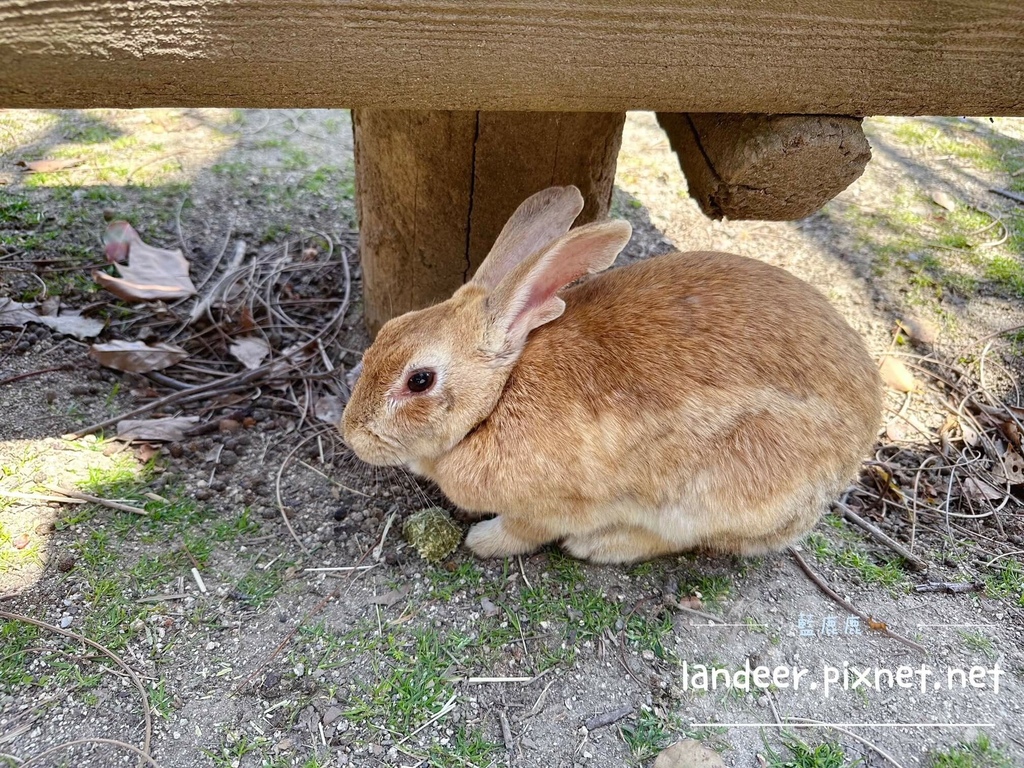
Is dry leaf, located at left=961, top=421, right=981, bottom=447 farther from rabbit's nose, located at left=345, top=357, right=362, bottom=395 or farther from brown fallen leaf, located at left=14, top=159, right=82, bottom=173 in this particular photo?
brown fallen leaf, located at left=14, top=159, right=82, bottom=173

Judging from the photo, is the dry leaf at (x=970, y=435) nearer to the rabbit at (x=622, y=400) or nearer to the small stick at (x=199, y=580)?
the rabbit at (x=622, y=400)

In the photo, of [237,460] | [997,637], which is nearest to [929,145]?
[997,637]

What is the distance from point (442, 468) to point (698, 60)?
5.09ft

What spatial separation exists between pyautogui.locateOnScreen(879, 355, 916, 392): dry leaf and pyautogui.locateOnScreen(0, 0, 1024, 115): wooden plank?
165cm

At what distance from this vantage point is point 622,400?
7.52ft

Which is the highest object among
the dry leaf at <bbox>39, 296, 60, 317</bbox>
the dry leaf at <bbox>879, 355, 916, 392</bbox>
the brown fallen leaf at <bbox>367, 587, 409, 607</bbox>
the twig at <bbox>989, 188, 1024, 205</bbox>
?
the twig at <bbox>989, 188, 1024, 205</bbox>

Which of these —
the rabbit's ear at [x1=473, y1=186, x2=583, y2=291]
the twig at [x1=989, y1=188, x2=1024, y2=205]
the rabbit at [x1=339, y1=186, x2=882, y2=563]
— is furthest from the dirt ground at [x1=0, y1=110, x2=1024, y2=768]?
the twig at [x1=989, y1=188, x2=1024, y2=205]

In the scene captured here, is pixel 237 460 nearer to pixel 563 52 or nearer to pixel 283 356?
pixel 283 356

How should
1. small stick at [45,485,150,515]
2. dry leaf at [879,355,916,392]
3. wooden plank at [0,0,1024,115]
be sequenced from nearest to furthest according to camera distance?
1. wooden plank at [0,0,1024,115]
2. small stick at [45,485,150,515]
3. dry leaf at [879,355,916,392]

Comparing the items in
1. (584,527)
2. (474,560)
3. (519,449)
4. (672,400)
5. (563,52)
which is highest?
(563,52)

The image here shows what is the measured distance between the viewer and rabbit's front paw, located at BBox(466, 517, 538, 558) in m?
2.56

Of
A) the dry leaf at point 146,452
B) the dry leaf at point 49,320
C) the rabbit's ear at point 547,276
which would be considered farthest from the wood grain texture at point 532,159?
the dry leaf at point 49,320

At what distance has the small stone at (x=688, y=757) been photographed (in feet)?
6.59

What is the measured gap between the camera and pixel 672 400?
2.27 meters
